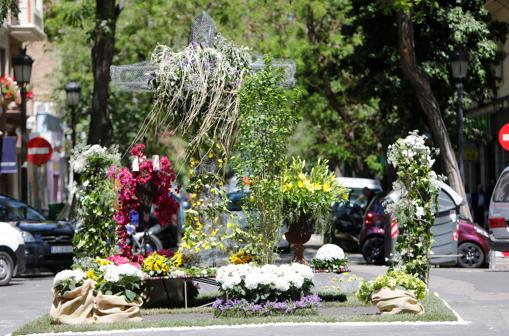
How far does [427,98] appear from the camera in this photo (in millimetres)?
31719

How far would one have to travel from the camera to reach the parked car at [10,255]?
2447 cm

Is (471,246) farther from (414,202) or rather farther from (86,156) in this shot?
(86,156)

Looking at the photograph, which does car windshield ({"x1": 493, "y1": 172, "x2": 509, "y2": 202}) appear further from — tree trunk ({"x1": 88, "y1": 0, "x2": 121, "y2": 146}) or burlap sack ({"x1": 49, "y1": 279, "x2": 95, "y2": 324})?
burlap sack ({"x1": 49, "y1": 279, "x2": 95, "y2": 324})

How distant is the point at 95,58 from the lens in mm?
32469

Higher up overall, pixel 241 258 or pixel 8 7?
pixel 8 7

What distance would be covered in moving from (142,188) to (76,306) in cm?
402

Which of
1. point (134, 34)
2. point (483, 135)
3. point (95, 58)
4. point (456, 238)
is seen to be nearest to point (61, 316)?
point (456, 238)

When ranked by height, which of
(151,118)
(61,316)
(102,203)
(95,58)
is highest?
(95,58)

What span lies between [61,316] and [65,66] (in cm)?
3853

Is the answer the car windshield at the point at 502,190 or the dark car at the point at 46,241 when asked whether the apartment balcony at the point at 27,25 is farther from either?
the car windshield at the point at 502,190

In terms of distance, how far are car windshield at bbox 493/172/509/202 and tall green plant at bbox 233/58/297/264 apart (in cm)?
1059

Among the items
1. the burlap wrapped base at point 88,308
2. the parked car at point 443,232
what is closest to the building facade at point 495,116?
the parked car at point 443,232

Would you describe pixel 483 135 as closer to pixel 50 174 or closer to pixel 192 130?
pixel 192 130

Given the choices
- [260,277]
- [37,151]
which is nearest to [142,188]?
[260,277]
